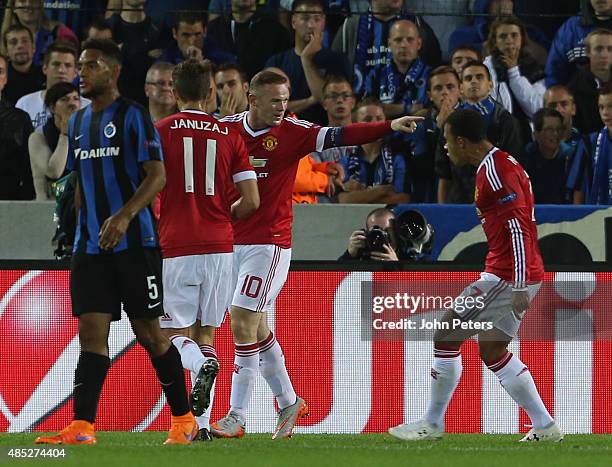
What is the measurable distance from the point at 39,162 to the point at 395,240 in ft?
10.6

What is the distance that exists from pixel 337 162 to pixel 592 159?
6.97ft

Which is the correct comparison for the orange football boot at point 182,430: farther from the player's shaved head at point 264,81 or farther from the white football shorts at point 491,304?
the player's shaved head at point 264,81

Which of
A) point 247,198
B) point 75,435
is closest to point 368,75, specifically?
point 247,198

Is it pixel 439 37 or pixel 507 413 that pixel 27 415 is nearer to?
pixel 507 413

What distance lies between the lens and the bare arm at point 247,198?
23.8 feet

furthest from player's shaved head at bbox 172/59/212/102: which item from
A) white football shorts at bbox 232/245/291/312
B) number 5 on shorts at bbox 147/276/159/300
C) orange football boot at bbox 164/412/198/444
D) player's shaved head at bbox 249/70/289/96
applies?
orange football boot at bbox 164/412/198/444

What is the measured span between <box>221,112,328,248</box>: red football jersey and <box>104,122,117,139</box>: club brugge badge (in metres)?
1.38

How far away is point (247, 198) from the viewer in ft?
23.8

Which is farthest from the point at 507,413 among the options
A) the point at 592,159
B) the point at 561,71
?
the point at 561,71

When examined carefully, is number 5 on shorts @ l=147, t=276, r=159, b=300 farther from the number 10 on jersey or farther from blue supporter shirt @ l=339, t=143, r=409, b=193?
blue supporter shirt @ l=339, t=143, r=409, b=193

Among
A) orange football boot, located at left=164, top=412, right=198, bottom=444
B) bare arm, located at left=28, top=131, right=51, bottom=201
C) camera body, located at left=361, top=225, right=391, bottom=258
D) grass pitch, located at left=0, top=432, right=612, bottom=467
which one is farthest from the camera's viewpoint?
bare arm, located at left=28, top=131, right=51, bottom=201

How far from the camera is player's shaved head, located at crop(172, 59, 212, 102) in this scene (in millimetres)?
7254

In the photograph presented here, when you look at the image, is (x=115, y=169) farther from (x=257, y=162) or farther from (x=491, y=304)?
(x=491, y=304)

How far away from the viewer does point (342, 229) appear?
32.3 feet
